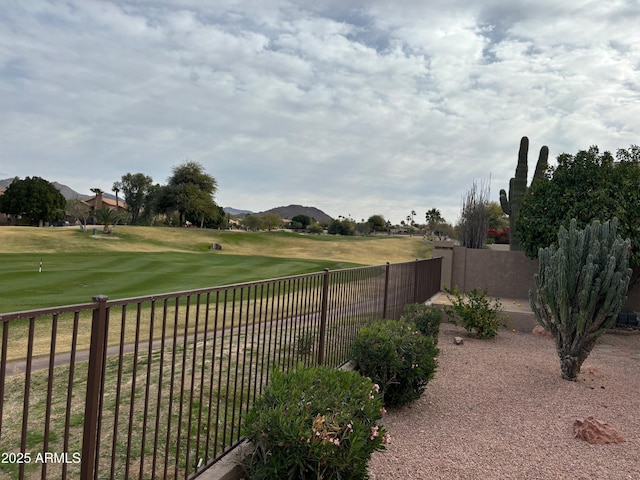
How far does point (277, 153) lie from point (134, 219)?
63284mm

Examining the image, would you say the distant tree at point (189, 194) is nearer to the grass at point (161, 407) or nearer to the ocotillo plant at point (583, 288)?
the grass at point (161, 407)

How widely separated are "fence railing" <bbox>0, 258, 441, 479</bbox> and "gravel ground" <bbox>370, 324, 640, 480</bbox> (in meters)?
1.24

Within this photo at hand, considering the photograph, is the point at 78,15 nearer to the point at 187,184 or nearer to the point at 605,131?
the point at 605,131

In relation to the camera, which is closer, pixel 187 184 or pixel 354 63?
pixel 354 63

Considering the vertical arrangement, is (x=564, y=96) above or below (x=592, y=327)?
above

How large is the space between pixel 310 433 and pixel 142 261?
25290mm

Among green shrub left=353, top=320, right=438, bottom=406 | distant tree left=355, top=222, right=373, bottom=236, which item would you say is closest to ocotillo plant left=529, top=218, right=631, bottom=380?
green shrub left=353, top=320, right=438, bottom=406

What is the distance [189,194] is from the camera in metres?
63.5

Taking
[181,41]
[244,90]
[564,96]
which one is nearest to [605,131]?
[564,96]

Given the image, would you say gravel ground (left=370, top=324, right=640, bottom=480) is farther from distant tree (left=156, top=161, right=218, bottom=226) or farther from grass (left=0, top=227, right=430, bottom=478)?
distant tree (left=156, top=161, right=218, bottom=226)

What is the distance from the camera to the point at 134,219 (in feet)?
264

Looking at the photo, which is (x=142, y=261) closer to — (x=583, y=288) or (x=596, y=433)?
(x=583, y=288)

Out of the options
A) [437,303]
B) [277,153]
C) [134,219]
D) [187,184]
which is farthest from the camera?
[134,219]

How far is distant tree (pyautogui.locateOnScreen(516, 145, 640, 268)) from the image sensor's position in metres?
10.1
